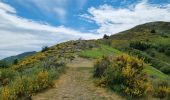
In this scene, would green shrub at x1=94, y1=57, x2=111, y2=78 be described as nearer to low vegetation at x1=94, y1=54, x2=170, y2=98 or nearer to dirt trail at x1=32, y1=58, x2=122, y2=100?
low vegetation at x1=94, y1=54, x2=170, y2=98

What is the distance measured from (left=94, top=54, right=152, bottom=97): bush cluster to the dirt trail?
576mm

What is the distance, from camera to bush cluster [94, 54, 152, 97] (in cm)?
1623

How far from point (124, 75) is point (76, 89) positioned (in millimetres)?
2364

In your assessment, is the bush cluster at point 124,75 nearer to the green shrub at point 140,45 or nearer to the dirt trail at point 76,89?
the dirt trail at point 76,89

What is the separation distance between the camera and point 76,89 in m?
16.7

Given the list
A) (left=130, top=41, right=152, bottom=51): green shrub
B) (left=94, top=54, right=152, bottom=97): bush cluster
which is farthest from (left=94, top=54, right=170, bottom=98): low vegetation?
(left=130, top=41, right=152, bottom=51): green shrub

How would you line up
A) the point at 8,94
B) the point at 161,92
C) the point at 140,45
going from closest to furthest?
the point at 8,94 < the point at 161,92 < the point at 140,45

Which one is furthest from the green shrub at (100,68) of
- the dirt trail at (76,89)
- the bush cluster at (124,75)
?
the dirt trail at (76,89)

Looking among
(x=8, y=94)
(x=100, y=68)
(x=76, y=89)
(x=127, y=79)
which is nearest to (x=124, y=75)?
(x=127, y=79)

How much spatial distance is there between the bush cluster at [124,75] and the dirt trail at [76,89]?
0.58 m

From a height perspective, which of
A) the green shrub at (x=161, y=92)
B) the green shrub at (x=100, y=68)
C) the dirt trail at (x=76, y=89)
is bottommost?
the green shrub at (x=161, y=92)

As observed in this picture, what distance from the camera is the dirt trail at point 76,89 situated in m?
15.6

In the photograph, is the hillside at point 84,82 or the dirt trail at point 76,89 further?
the hillside at point 84,82

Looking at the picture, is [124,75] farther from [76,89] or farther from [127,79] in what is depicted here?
[76,89]
